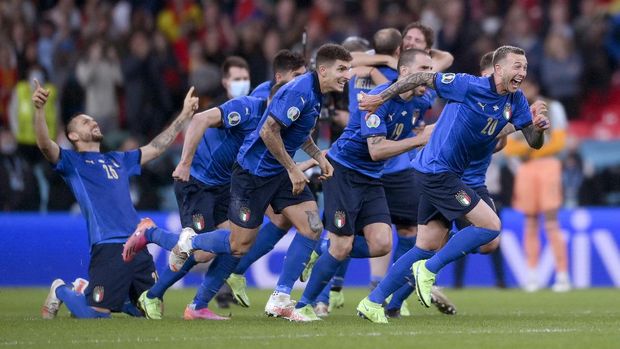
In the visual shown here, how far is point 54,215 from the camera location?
16625mm

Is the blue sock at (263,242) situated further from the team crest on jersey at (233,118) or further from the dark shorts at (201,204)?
the team crest on jersey at (233,118)

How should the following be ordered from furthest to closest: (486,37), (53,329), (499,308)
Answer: (486,37), (499,308), (53,329)

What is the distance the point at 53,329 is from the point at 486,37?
10.5m

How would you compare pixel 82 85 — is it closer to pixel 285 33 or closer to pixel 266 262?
pixel 285 33

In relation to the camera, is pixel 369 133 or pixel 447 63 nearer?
pixel 369 133

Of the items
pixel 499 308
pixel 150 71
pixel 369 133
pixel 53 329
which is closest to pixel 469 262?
pixel 499 308

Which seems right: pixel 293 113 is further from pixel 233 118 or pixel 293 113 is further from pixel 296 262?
pixel 296 262

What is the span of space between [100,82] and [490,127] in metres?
9.70

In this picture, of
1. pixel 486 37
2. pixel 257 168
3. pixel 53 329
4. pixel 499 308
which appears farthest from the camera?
pixel 486 37

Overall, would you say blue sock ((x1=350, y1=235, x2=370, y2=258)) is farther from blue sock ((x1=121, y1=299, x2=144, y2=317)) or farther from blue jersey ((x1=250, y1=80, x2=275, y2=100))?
blue sock ((x1=121, y1=299, x2=144, y2=317))

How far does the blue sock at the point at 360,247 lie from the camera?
11.9 metres

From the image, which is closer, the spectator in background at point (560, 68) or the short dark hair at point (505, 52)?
the short dark hair at point (505, 52)

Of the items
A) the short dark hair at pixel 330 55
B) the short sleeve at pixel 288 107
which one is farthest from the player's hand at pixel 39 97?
the short dark hair at pixel 330 55

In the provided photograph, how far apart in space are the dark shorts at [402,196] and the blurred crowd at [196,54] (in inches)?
245
